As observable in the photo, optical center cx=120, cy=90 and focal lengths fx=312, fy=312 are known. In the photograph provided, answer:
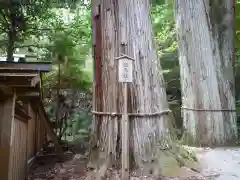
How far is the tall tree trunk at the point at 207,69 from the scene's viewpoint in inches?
246

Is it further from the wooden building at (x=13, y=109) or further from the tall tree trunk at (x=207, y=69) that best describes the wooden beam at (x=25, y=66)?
the tall tree trunk at (x=207, y=69)

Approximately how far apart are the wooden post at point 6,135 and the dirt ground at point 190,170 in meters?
1.07

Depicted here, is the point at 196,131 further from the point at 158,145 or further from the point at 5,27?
the point at 5,27

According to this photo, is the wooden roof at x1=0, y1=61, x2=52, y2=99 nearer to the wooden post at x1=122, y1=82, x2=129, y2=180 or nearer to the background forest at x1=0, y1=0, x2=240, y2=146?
the wooden post at x1=122, y1=82, x2=129, y2=180

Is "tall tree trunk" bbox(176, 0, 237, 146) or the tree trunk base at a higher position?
"tall tree trunk" bbox(176, 0, 237, 146)

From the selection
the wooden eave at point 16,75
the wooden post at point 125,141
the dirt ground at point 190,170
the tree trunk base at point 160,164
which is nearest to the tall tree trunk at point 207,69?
the dirt ground at point 190,170

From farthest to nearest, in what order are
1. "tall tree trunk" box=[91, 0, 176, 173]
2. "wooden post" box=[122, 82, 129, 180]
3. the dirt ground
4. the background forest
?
the background forest → "tall tree trunk" box=[91, 0, 176, 173] → the dirt ground → "wooden post" box=[122, 82, 129, 180]

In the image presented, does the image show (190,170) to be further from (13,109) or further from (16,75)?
(16,75)

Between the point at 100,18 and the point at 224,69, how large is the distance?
10.5ft

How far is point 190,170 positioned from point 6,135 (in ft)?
8.19

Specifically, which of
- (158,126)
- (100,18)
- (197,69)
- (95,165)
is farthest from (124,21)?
(197,69)

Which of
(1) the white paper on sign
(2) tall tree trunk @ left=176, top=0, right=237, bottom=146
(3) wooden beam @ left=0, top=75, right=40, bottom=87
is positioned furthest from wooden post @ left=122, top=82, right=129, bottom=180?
(2) tall tree trunk @ left=176, top=0, right=237, bottom=146

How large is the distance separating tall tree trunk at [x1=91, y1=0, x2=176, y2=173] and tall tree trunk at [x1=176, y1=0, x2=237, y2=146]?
187 cm

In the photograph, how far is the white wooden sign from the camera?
4105 millimetres
